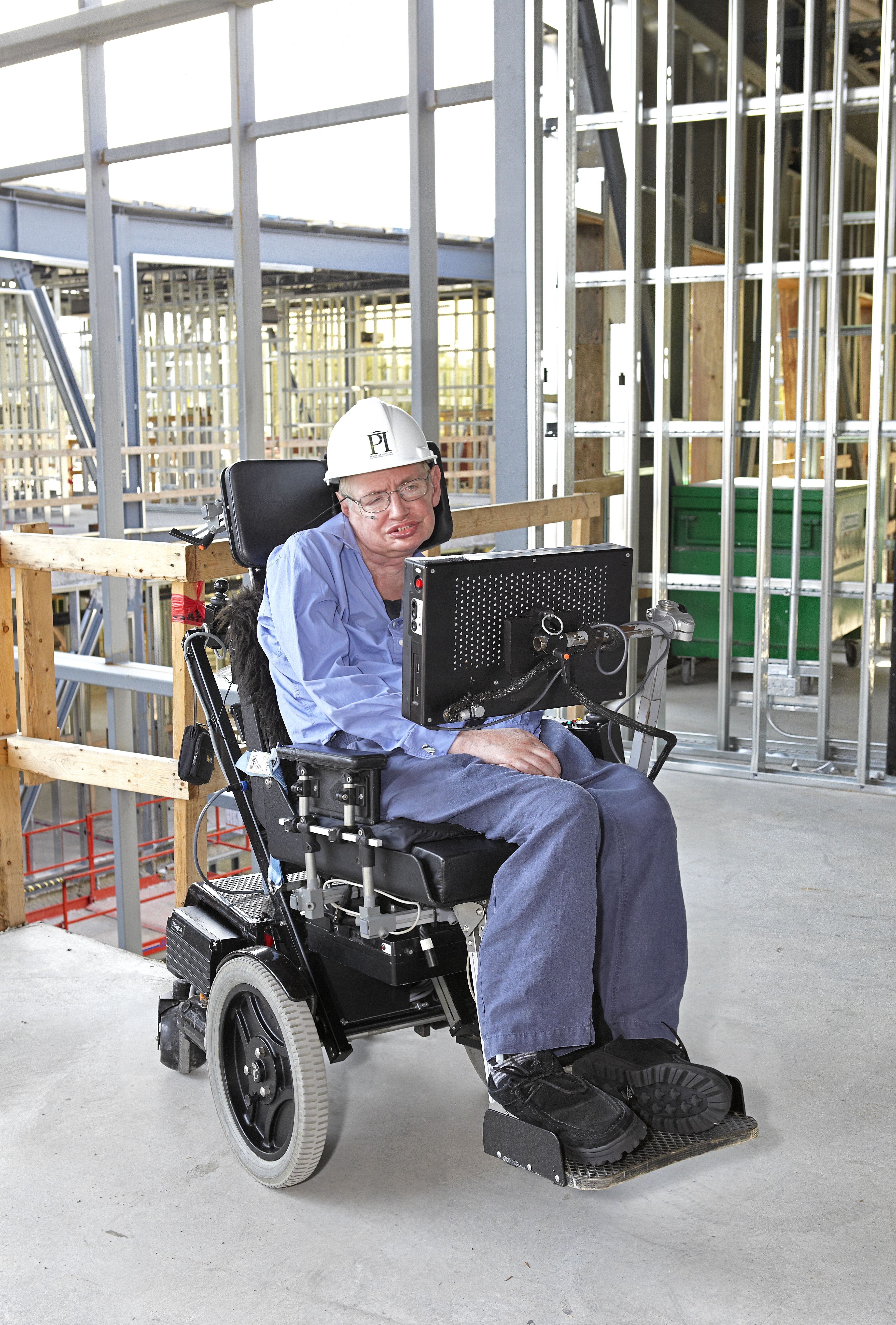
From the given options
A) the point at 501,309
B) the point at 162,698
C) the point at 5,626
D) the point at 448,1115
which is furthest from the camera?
the point at 162,698

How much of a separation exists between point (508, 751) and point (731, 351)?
320 cm

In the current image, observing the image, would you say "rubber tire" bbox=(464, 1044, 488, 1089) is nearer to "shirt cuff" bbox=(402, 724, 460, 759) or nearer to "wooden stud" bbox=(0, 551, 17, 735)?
"shirt cuff" bbox=(402, 724, 460, 759)

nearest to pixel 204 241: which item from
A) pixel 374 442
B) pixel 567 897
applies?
pixel 374 442

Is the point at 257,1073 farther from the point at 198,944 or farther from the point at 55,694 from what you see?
the point at 55,694

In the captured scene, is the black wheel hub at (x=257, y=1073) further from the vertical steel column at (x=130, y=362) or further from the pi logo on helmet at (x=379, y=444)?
the vertical steel column at (x=130, y=362)

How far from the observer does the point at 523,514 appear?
4551 mm

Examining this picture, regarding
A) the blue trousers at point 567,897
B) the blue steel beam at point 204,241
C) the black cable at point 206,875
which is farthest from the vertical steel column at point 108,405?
the blue trousers at point 567,897

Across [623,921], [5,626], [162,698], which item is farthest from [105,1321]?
[162,698]

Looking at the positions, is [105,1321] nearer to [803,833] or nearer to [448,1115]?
[448,1115]

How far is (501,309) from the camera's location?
5.40m

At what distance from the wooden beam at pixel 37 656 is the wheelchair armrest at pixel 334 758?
1.58 metres

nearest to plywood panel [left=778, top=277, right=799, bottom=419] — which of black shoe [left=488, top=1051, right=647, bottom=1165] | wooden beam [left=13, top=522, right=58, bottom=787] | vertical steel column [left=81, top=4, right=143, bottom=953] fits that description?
vertical steel column [left=81, top=4, right=143, bottom=953]

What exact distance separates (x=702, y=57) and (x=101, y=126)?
3230 millimetres

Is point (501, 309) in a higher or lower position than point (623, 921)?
higher
